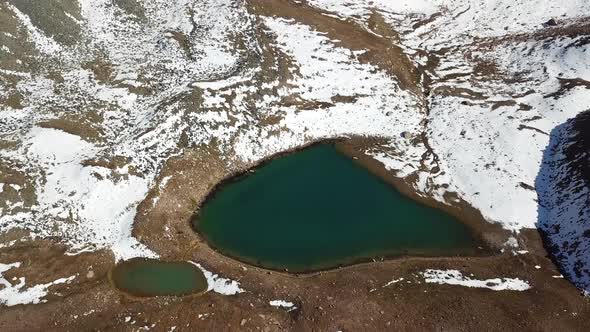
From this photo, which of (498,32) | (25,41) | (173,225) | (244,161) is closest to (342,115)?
(244,161)

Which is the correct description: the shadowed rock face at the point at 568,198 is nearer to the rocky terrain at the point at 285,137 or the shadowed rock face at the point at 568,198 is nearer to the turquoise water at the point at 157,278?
the rocky terrain at the point at 285,137

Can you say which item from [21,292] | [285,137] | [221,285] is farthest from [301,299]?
[21,292]

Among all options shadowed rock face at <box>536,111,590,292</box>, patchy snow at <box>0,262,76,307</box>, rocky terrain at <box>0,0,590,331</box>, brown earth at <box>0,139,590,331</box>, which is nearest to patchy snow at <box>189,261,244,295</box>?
brown earth at <box>0,139,590,331</box>

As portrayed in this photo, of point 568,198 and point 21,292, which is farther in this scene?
point 568,198

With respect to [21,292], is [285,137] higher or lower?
higher

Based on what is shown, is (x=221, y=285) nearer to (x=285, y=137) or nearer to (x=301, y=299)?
(x=301, y=299)

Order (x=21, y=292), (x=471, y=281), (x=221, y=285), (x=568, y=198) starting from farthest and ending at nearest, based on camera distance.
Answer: (x=568, y=198), (x=471, y=281), (x=221, y=285), (x=21, y=292)
